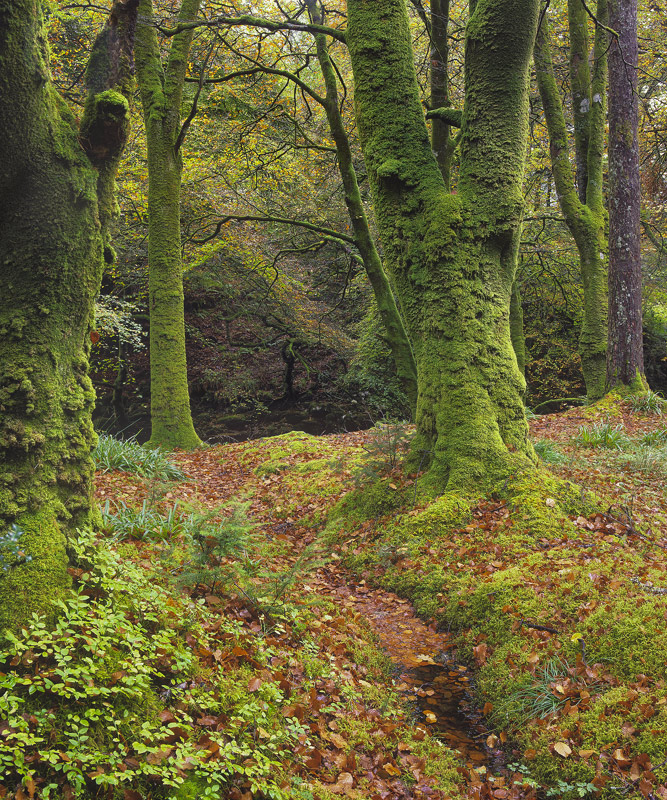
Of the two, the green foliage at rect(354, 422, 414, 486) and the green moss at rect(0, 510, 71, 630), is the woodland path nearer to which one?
the green foliage at rect(354, 422, 414, 486)

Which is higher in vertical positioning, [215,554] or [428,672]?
[215,554]

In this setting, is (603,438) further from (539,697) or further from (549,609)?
(539,697)

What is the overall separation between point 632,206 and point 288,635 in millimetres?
10297

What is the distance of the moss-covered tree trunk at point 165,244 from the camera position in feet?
35.7

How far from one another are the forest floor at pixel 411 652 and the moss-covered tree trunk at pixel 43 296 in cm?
36

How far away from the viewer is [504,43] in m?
5.55

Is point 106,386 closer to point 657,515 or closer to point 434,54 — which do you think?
point 434,54

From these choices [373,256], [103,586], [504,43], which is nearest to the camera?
[103,586]

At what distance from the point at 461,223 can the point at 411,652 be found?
167 inches

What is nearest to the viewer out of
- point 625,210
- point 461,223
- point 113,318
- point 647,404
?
point 461,223

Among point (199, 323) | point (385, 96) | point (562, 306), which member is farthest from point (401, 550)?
point (199, 323)

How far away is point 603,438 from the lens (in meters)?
8.04

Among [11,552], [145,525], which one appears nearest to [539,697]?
[11,552]

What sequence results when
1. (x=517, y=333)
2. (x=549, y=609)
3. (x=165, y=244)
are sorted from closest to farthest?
(x=549, y=609) < (x=165, y=244) < (x=517, y=333)
